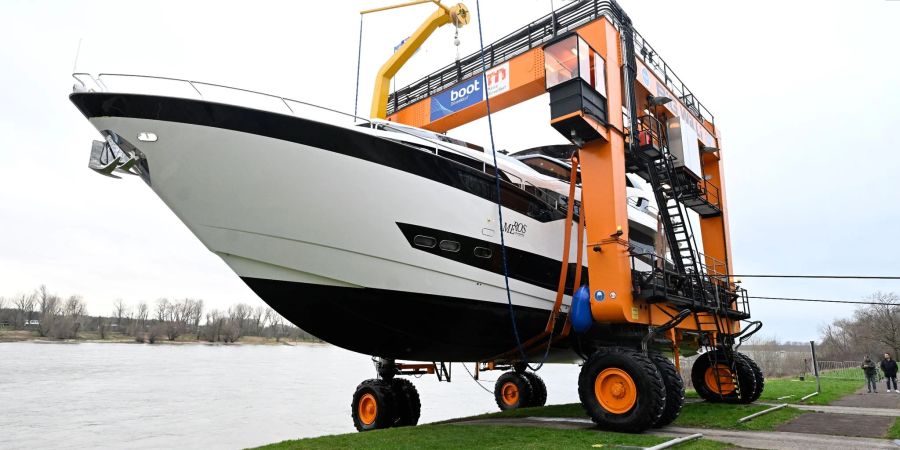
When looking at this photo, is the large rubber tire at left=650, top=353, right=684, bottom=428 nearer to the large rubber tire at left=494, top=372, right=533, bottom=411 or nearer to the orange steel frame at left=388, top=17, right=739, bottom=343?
the orange steel frame at left=388, top=17, right=739, bottom=343

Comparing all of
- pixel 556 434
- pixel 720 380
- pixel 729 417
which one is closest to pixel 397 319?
pixel 556 434

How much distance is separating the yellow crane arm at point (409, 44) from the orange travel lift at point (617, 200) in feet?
0.10

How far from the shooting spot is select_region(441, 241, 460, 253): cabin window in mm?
7879

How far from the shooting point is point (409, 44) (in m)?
12.0

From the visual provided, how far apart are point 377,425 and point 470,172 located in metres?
5.11

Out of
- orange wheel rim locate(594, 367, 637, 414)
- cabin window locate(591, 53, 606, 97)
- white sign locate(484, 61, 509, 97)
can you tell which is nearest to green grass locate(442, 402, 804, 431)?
orange wheel rim locate(594, 367, 637, 414)

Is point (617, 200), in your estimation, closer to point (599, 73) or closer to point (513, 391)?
point (599, 73)

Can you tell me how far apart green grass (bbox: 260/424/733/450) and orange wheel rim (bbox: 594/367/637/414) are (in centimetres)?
39

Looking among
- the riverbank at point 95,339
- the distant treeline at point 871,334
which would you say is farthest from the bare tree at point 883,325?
the riverbank at point 95,339

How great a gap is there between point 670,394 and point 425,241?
4213mm

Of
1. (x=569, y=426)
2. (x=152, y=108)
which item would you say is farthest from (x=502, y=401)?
(x=152, y=108)

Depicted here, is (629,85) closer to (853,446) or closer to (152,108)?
(853,446)

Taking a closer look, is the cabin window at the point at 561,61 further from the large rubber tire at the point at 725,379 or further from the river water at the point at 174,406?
the large rubber tire at the point at 725,379

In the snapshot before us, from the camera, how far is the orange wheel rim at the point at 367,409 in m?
10.2
